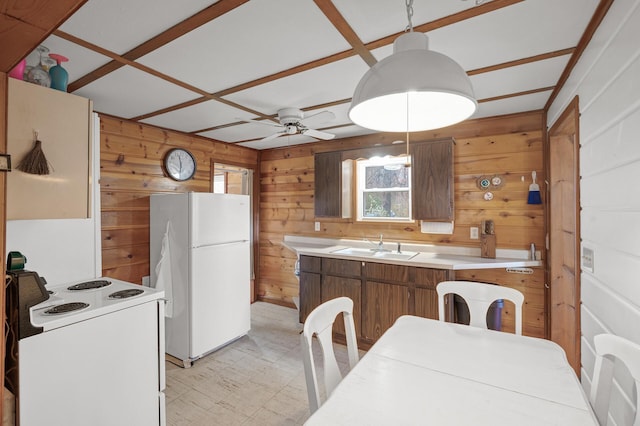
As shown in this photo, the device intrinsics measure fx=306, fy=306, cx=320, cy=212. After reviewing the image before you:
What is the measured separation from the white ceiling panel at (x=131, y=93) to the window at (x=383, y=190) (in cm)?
211

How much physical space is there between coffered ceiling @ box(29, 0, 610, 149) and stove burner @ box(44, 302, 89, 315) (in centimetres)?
137

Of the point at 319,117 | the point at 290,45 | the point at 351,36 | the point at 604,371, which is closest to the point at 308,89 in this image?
the point at 319,117

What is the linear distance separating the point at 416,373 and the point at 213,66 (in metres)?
1.99

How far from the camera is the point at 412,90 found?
0.88m

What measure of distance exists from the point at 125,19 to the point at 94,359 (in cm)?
168

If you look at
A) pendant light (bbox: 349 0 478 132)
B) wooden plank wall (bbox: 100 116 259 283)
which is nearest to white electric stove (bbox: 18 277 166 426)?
wooden plank wall (bbox: 100 116 259 283)

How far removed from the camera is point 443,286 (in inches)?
79.8

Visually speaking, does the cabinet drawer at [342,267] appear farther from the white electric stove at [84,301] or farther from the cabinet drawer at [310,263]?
the white electric stove at [84,301]

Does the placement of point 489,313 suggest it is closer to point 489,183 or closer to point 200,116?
point 489,183

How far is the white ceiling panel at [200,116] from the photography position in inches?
105

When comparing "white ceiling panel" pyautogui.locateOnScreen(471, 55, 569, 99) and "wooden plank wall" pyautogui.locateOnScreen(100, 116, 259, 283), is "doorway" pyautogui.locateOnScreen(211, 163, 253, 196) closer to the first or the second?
"wooden plank wall" pyautogui.locateOnScreen(100, 116, 259, 283)

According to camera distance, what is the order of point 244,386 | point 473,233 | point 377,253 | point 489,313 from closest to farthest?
point 244,386
point 489,313
point 473,233
point 377,253

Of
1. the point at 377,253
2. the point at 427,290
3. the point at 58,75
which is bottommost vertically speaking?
the point at 427,290

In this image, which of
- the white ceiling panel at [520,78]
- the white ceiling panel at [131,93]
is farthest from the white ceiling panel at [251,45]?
the white ceiling panel at [520,78]
